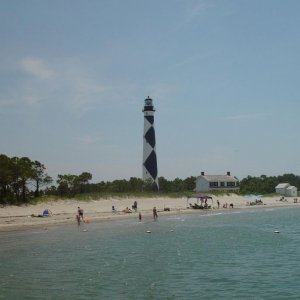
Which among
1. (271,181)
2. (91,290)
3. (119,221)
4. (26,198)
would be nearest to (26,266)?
(91,290)

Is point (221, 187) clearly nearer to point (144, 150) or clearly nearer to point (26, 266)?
point (144, 150)

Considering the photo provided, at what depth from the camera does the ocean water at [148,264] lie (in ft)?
59.9

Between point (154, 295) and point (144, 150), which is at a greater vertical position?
point (144, 150)

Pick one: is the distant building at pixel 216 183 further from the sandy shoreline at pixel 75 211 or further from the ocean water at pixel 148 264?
the ocean water at pixel 148 264

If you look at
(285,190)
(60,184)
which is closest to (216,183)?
(285,190)

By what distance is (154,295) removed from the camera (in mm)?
17594

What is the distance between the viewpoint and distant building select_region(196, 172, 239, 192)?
346 feet

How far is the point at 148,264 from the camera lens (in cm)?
2439

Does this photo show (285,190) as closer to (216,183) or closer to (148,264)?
(216,183)

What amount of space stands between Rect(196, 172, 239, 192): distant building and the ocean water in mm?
63980

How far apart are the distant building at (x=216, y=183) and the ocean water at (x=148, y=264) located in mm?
63980

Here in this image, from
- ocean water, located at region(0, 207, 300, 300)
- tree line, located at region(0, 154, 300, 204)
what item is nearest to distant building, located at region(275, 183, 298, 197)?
tree line, located at region(0, 154, 300, 204)

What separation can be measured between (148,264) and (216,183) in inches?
3313

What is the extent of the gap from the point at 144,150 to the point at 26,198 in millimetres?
30753
